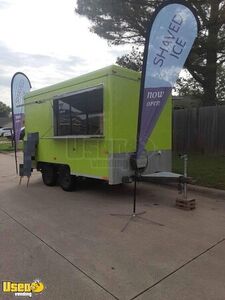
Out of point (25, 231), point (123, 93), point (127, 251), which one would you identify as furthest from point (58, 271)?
point (123, 93)

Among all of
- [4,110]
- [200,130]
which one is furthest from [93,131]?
[4,110]

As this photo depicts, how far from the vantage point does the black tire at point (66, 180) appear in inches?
329

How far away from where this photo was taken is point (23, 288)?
344 centimetres

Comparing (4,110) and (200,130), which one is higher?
(4,110)

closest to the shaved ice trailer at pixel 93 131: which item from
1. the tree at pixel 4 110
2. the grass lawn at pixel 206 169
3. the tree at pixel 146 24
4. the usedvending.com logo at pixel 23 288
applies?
the grass lawn at pixel 206 169

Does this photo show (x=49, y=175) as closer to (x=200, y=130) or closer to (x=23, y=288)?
(x=23, y=288)

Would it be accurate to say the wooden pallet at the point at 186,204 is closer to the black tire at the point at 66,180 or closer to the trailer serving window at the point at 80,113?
the trailer serving window at the point at 80,113

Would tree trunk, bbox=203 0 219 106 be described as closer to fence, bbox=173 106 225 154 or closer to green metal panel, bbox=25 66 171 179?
fence, bbox=173 106 225 154

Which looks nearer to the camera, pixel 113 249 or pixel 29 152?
pixel 113 249

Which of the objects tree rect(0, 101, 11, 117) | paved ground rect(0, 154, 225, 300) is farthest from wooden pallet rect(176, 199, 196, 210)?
tree rect(0, 101, 11, 117)

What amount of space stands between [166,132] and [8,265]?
533 cm

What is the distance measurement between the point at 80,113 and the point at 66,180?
6.44ft

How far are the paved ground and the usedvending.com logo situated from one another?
0.09m

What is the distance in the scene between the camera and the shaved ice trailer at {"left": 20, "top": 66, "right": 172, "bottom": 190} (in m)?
6.89
